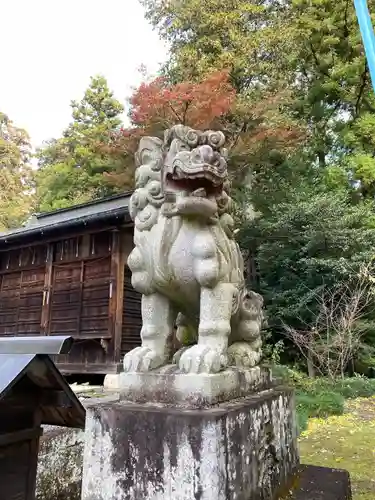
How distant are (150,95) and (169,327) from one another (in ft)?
31.6

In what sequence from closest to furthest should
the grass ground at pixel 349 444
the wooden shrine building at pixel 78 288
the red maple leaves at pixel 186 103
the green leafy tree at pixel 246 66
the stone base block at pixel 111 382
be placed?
1. the grass ground at pixel 349 444
2. the stone base block at pixel 111 382
3. the wooden shrine building at pixel 78 288
4. the red maple leaves at pixel 186 103
5. the green leafy tree at pixel 246 66

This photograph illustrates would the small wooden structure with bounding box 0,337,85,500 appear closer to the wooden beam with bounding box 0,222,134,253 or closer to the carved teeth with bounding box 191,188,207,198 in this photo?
the carved teeth with bounding box 191,188,207,198

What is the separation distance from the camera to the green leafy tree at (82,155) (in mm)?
17438

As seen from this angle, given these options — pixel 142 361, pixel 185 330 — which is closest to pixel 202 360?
pixel 142 361

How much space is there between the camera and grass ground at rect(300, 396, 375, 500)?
4043mm

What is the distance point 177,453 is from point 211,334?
1.89 feet

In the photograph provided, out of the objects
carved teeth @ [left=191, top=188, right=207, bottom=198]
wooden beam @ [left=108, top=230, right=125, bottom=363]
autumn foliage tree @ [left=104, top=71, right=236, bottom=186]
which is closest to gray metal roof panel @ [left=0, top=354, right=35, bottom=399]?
carved teeth @ [left=191, top=188, right=207, bottom=198]

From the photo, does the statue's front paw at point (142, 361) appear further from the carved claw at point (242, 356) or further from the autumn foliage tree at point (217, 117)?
the autumn foliage tree at point (217, 117)

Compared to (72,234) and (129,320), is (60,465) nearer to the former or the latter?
(129,320)

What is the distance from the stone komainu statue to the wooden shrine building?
603cm

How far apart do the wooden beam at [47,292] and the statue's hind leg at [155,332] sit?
827cm

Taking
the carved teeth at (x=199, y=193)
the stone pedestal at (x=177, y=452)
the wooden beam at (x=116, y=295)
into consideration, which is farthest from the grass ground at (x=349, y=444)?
the wooden beam at (x=116, y=295)

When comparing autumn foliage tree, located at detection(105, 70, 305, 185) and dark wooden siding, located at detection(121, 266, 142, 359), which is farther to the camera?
autumn foliage tree, located at detection(105, 70, 305, 185)

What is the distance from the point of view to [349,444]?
5.46 meters
